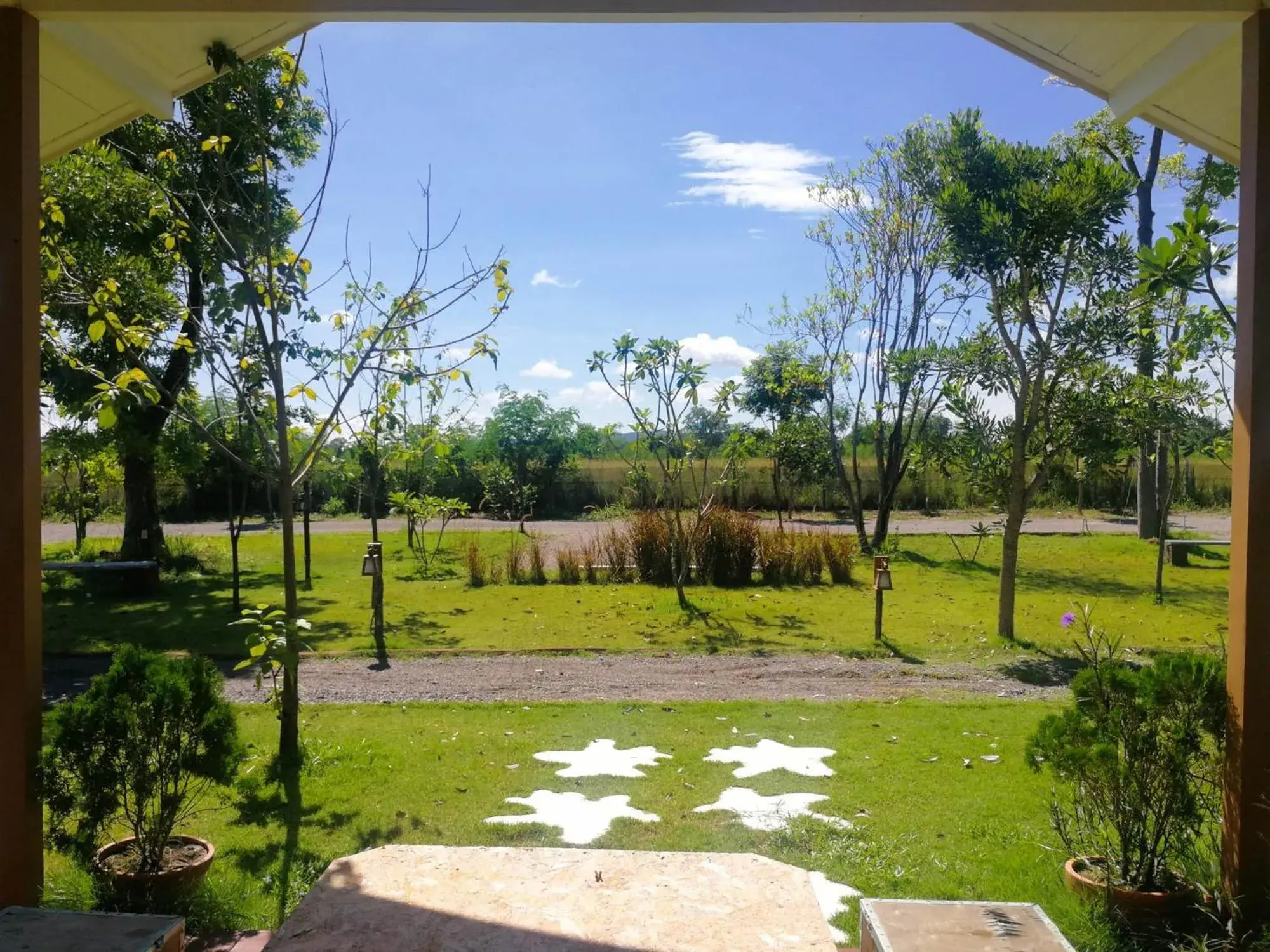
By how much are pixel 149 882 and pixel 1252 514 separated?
338 centimetres

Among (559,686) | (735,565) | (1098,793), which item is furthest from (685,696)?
(735,565)

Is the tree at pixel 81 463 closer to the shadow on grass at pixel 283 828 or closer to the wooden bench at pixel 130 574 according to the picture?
the wooden bench at pixel 130 574

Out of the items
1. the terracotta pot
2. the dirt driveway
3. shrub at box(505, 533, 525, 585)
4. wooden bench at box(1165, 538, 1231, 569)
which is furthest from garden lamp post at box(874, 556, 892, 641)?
the dirt driveway

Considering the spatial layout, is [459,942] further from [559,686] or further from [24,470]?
[559,686]

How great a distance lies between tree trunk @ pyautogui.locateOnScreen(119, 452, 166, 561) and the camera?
12195mm

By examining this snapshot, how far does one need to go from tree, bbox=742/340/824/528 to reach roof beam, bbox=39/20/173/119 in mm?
9105

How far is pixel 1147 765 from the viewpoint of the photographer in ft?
8.92

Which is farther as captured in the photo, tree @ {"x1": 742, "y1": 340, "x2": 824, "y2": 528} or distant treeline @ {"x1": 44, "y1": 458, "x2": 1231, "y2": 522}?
distant treeline @ {"x1": 44, "y1": 458, "x2": 1231, "y2": 522}

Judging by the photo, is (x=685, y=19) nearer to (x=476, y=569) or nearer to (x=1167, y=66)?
(x=1167, y=66)

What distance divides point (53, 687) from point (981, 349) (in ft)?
25.4

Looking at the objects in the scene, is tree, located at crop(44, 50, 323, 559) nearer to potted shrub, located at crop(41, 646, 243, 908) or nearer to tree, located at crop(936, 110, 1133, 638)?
potted shrub, located at crop(41, 646, 243, 908)

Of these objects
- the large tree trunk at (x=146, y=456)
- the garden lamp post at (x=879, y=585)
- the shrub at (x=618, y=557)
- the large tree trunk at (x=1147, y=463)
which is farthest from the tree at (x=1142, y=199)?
the large tree trunk at (x=146, y=456)

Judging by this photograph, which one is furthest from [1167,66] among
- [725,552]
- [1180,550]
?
[1180,550]

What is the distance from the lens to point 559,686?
6453mm
